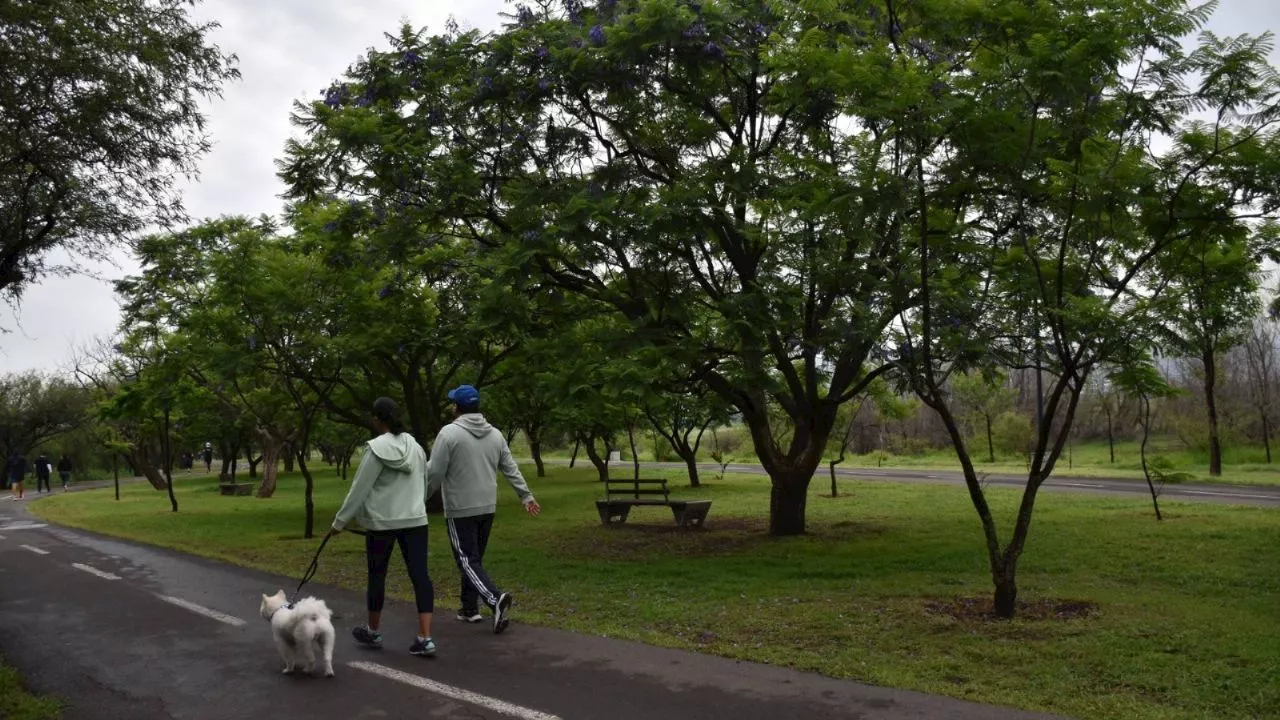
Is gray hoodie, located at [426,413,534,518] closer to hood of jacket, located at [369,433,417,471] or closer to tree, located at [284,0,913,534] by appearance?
hood of jacket, located at [369,433,417,471]

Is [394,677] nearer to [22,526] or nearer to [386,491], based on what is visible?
[386,491]

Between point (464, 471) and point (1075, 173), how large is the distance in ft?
17.4

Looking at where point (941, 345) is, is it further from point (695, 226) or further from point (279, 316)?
point (279, 316)

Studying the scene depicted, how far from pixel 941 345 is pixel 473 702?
5153 millimetres

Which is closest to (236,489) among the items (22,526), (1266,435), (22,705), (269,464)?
(269,464)

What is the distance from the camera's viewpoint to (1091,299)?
730 centimetres

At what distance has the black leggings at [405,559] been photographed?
6.48 metres

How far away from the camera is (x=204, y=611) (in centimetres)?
818

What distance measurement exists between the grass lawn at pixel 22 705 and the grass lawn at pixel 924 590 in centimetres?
353

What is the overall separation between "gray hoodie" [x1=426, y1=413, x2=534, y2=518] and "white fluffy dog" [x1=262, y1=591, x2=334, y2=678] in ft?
4.68

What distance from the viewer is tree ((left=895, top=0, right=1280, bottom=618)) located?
689cm

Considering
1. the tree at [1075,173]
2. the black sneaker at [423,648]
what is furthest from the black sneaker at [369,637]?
the tree at [1075,173]

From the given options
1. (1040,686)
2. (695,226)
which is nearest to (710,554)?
(695,226)

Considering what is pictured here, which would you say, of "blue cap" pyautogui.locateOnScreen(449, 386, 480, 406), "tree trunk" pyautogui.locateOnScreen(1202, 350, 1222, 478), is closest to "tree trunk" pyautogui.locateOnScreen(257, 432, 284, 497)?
"blue cap" pyautogui.locateOnScreen(449, 386, 480, 406)
